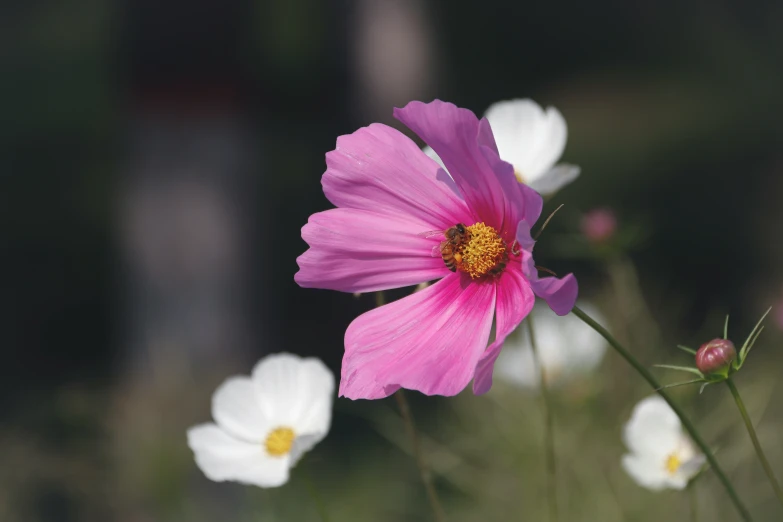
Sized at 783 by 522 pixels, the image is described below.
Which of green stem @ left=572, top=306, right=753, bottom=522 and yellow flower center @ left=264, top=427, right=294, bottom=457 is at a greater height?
green stem @ left=572, top=306, right=753, bottom=522

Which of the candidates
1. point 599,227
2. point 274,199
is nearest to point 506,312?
point 599,227

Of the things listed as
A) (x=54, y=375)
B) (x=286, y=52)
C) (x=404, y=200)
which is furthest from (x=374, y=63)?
(x=404, y=200)

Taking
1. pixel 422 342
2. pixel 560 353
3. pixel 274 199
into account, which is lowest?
pixel 274 199

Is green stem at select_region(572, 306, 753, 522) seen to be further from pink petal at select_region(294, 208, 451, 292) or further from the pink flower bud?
the pink flower bud

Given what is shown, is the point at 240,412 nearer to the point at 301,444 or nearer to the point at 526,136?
the point at 301,444

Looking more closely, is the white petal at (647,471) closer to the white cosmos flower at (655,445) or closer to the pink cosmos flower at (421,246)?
the white cosmos flower at (655,445)

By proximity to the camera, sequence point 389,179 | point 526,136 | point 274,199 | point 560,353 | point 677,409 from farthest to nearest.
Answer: point 274,199 → point 560,353 → point 526,136 → point 389,179 → point 677,409

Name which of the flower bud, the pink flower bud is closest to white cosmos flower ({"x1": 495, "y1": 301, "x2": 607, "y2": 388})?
the pink flower bud
